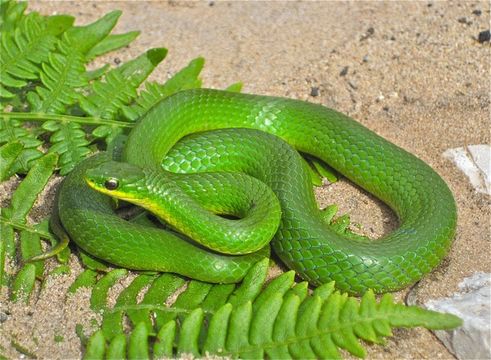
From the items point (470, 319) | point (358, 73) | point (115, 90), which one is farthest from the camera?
point (358, 73)

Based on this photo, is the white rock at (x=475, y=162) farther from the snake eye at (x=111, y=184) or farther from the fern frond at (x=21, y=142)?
the fern frond at (x=21, y=142)

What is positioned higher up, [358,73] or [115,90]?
[115,90]

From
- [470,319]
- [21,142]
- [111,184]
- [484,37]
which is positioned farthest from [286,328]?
[484,37]

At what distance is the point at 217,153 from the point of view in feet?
17.4

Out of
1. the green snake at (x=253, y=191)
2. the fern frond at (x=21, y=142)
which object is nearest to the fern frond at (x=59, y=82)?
the fern frond at (x=21, y=142)

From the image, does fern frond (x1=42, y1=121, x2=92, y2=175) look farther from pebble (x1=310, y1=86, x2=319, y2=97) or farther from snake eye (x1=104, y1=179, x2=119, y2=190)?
pebble (x1=310, y1=86, x2=319, y2=97)

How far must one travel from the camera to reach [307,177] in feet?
16.8

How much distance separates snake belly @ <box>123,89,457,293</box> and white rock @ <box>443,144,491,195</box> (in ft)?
1.70

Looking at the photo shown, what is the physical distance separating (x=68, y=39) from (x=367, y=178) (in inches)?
111

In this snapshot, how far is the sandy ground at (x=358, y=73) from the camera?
4.43 m

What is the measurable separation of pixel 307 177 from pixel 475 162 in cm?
162

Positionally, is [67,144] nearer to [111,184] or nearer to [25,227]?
[25,227]

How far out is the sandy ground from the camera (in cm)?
443

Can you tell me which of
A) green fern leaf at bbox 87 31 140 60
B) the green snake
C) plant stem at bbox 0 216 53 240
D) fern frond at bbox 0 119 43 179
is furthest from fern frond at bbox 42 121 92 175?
green fern leaf at bbox 87 31 140 60
